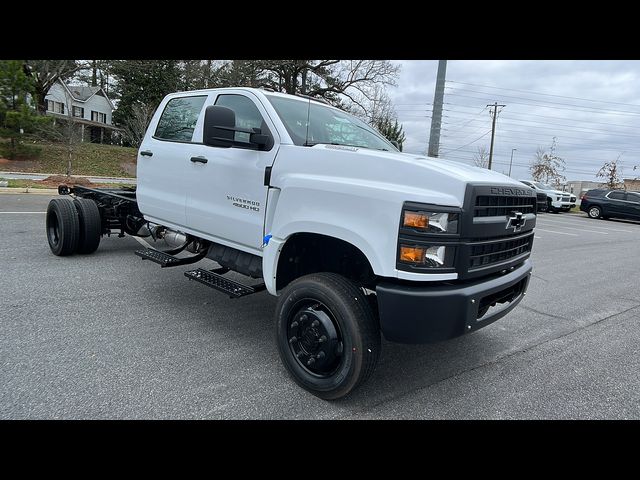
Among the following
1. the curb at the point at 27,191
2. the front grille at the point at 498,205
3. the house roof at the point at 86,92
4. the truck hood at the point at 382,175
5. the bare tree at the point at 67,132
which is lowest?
the curb at the point at 27,191

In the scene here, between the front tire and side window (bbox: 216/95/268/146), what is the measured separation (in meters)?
1.47

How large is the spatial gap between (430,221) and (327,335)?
989 millimetres

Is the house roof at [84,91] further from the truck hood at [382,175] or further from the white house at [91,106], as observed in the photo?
the truck hood at [382,175]

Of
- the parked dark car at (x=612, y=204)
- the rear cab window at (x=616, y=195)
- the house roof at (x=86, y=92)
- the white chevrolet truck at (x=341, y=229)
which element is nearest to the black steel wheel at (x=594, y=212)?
the parked dark car at (x=612, y=204)

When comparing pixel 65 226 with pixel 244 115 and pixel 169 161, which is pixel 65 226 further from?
pixel 244 115

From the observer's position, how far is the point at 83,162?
26891 millimetres

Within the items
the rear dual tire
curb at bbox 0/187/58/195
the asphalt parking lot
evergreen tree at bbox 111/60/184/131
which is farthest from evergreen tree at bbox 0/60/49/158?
the asphalt parking lot

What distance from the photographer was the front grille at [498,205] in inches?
106

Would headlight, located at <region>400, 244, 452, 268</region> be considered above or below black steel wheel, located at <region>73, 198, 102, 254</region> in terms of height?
above

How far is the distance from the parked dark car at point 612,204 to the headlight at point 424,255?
2508 centimetres

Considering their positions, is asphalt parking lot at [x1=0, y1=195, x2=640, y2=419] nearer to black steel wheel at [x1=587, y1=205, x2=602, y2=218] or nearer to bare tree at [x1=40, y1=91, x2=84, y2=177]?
bare tree at [x1=40, y1=91, x2=84, y2=177]

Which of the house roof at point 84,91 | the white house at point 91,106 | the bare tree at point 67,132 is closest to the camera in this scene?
the bare tree at point 67,132

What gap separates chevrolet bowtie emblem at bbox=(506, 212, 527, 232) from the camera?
3023 millimetres

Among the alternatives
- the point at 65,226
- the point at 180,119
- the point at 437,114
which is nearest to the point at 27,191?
the point at 65,226
